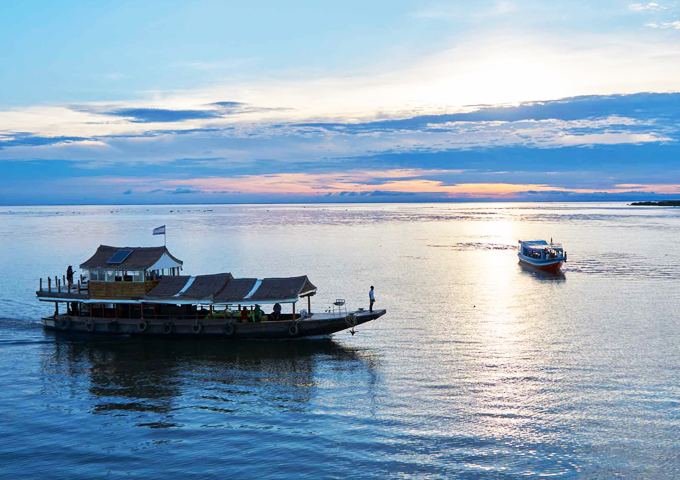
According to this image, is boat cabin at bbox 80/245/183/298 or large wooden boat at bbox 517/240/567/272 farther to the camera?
large wooden boat at bbox 517/240/567/272

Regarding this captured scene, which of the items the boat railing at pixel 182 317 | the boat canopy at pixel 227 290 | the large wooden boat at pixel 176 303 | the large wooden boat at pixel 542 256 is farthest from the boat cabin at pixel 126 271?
the large wooden boat at pixel 542 256

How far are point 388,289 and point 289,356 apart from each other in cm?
2854

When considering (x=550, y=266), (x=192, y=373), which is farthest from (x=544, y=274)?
(x=192, y=373)

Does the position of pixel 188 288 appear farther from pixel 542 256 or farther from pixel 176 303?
pixel 542 256

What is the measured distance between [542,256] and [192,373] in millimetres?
64231

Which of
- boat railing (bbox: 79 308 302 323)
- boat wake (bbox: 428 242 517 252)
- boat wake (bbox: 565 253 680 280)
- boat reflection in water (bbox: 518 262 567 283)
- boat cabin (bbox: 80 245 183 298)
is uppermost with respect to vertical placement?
boat cabin (bbox: 80 245 183 298)

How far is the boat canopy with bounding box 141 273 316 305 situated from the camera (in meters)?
45.8

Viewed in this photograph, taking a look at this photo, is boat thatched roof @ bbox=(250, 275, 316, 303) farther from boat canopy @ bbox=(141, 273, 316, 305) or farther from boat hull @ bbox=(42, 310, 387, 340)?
boat hull @ bbox=(42, 310, 387, 340)

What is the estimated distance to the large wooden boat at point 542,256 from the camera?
84938mm

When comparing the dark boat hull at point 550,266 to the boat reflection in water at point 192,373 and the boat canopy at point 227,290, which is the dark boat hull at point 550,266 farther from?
the boat canopy at point 227,290

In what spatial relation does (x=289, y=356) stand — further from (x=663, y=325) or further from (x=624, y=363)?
(x=663, y=325)

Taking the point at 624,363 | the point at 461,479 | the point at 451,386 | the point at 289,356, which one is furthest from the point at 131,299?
the point at 624,363

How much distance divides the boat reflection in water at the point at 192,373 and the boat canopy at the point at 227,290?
11.3 feet

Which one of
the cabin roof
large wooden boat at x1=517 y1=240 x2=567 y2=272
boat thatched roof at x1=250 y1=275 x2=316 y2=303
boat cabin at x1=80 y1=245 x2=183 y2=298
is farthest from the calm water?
large wooden boat at x1=517 y1=240 x2=567 y2=272
